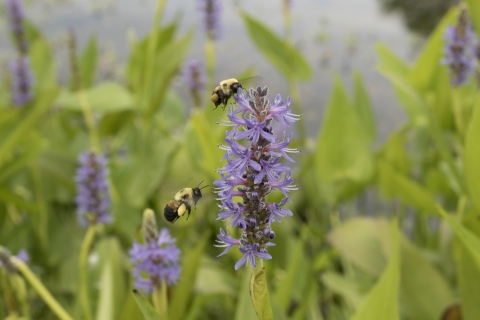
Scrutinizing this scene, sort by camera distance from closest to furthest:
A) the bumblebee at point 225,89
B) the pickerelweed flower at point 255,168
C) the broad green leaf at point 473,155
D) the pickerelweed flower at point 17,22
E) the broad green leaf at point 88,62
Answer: the pickerelweed flower at point 255,168 < the bumblebee at point 225,89 < the broad green leaf at point 473,155 < the pickerelweed flower at point 17,22 < the broad green leaf at point 88,62

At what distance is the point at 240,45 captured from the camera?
117 inches

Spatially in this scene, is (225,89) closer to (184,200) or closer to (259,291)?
(184,200)

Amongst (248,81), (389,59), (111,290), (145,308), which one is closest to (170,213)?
(145,308)

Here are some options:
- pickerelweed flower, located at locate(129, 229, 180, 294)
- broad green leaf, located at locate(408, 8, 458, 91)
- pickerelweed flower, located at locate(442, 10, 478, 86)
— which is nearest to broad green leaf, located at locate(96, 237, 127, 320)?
pickerelweed flower, located at locate(129, 229, 180, 294)

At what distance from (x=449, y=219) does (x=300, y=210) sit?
1.09m

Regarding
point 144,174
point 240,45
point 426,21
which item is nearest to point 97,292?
point 144,174

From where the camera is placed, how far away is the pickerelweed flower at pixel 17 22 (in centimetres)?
165

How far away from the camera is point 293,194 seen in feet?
5.29

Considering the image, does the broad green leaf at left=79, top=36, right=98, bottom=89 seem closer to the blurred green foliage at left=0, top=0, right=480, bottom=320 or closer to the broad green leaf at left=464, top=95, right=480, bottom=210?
the blurred green foliage at left=0, top=0, right=480, bottom=320

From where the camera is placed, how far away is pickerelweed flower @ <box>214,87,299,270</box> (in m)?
0.42

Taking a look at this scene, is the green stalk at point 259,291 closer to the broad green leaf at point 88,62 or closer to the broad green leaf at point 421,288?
the broad green leaf at point 421,288

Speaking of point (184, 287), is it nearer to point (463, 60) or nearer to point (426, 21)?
point (463, 60)

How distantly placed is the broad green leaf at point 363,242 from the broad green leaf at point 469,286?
0.26 m

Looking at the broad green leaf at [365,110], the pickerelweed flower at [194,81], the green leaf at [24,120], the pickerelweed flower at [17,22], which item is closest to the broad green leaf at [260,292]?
the green leaf at [24,120]
